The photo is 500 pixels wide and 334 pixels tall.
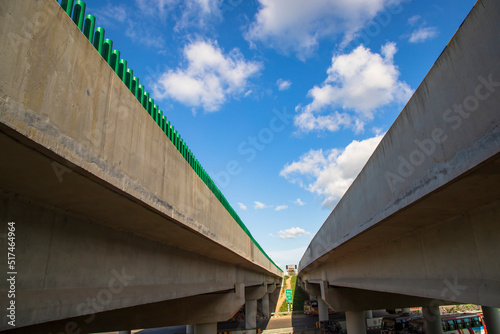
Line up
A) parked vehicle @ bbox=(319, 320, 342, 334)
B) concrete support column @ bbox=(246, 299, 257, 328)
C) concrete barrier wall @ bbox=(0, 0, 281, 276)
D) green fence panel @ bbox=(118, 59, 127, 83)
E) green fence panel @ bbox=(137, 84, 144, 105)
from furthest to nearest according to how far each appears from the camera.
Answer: parked vehicle @ bbox=(319, 320, 342, 334) < concrete support column @ bbox=(246, 299, 257, 328) < green fence panel @ bbox=(137, 84, 144, 105) < green fence panel @ bbox=(118, 59, 127, 83) < concrete barrier wall @ bbox=(0, 0, 281, 276)

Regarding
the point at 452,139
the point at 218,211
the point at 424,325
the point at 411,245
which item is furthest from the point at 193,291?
the point at 424,325

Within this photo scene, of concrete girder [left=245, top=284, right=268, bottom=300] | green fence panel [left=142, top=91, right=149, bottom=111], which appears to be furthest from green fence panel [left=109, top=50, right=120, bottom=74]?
concrete girder [left=245, top=284, right=268, bottom=300]

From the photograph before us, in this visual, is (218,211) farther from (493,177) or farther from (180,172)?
(493,177)

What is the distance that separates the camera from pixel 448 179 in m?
4.17

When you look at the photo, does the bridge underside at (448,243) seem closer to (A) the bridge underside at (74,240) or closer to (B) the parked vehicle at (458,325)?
(A) the bridge underside at (74,240)

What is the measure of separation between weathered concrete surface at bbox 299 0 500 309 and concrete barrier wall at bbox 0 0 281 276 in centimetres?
434

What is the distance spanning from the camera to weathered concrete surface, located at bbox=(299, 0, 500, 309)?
12.0 ft

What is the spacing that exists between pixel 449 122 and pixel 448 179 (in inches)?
30.5

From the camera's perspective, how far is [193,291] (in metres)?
9.85

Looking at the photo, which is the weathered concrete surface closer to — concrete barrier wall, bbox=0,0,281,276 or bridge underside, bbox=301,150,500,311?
bridge underside, bbox=301,150,500,311

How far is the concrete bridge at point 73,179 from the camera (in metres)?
2.88

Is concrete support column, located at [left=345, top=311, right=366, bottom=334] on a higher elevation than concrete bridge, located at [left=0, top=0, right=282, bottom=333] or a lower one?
lower

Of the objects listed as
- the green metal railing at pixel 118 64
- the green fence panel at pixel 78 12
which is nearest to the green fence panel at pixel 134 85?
the green metal railing at pixel 118 64

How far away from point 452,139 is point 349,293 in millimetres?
18706
